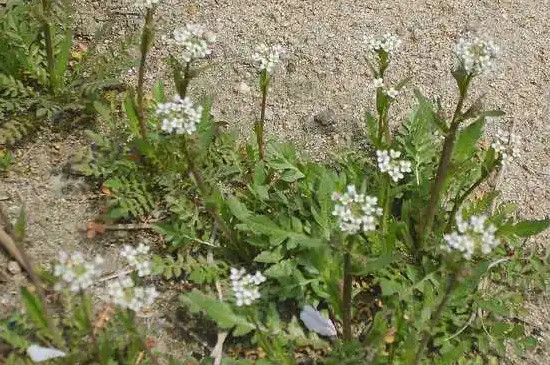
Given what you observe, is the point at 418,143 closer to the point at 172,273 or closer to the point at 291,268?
the point at 291,268

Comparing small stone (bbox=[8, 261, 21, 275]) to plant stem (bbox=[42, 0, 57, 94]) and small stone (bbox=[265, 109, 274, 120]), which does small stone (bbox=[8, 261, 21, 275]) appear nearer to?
plant stem (bbox=[42, 0, 57, 94])

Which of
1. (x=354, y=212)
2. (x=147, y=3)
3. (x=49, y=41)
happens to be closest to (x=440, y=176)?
(x=354, y=212)

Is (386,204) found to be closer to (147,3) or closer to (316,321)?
(316,321)

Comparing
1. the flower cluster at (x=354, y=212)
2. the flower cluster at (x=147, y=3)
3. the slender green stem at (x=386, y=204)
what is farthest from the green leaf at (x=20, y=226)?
the slender green stem at (x=386, y=204)

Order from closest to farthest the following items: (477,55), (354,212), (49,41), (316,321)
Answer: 1. (354,212)
2. (477,55)
3. (316,321)
4. (49,41)

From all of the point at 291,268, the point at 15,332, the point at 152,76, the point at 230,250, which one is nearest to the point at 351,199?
the point at 291,268

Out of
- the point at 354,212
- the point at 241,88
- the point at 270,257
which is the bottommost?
the point at 270,257
